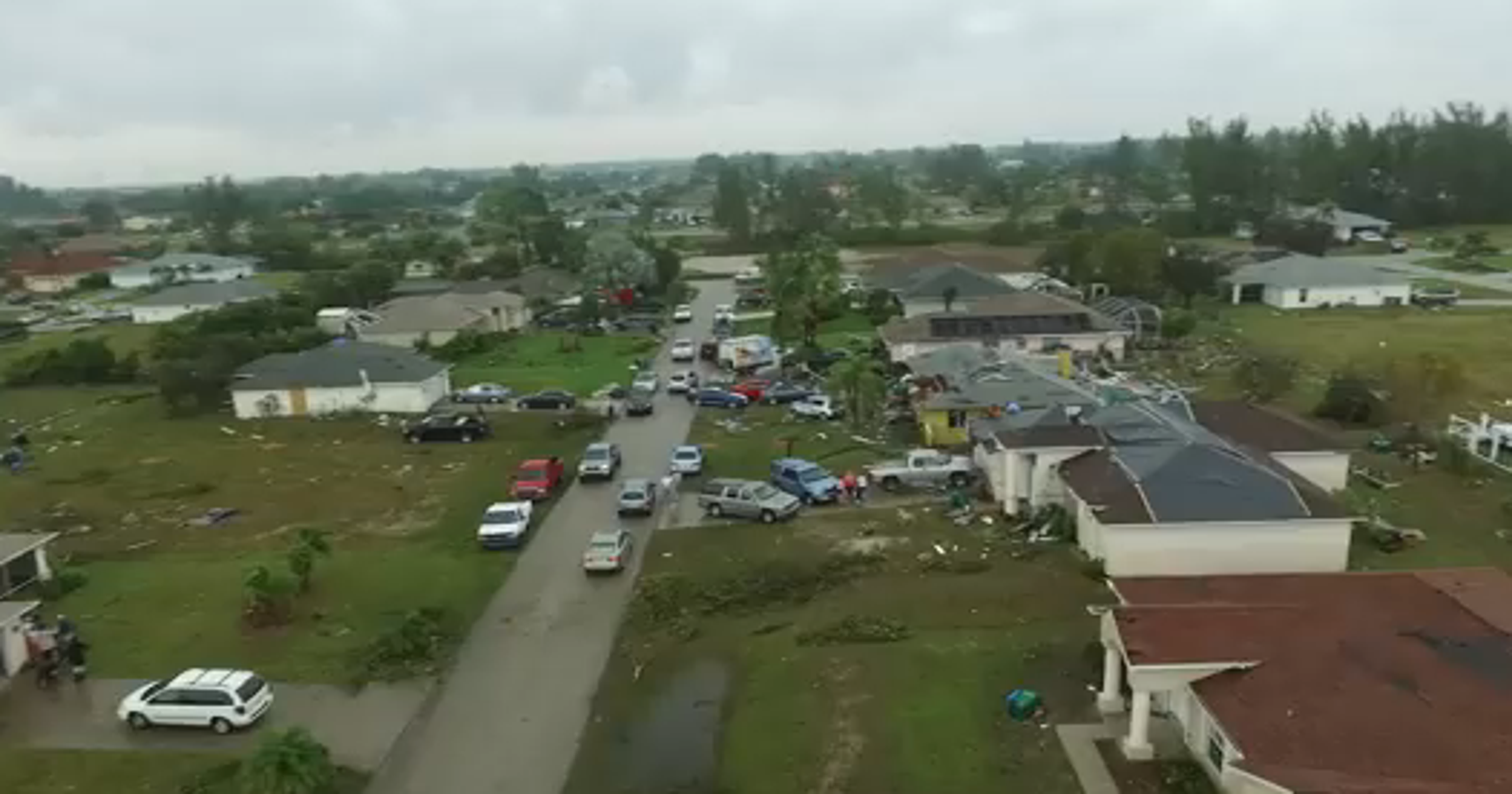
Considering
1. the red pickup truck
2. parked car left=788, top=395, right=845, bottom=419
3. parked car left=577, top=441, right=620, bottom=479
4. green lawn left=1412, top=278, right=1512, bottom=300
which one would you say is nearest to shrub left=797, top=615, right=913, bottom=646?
the red pickup truck

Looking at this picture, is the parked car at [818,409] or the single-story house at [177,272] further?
the single-story house at [177,272]

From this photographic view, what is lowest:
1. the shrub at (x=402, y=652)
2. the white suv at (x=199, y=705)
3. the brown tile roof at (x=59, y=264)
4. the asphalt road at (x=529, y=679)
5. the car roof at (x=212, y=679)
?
the asphalt road at (x=529, y=679)

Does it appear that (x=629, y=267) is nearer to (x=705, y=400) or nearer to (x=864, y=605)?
(x=705, y=400)

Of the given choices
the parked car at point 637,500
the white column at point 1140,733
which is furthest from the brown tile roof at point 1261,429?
the parked car at point 637,500

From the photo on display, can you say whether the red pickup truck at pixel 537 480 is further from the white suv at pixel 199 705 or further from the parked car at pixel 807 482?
the white suv at pixel 199 705

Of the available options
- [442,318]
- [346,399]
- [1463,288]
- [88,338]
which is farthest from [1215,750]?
[88,338]

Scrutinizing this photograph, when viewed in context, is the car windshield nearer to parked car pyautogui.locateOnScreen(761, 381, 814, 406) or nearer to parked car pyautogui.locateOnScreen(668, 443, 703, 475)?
parked car pyautogui.locateOnScreen(668, 443, 703, 475)

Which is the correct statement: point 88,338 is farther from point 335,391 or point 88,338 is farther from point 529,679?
point 529,679
